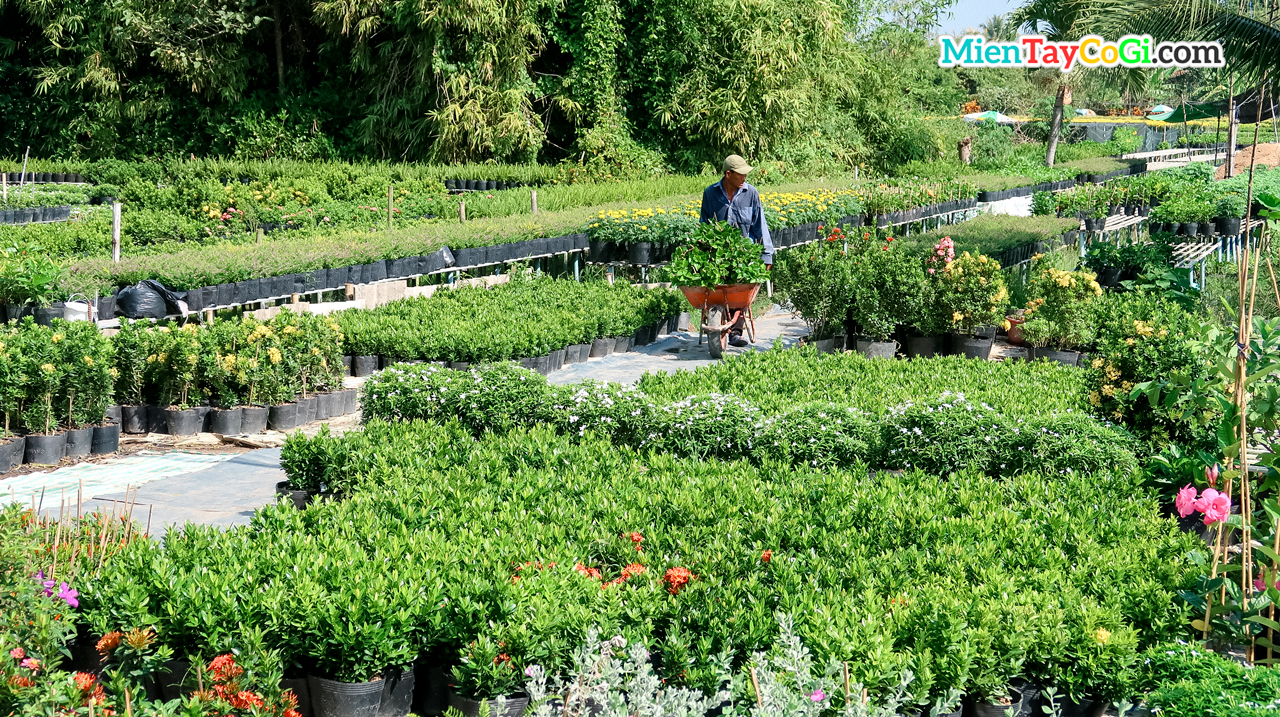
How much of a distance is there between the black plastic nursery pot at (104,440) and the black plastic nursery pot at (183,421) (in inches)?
16.4

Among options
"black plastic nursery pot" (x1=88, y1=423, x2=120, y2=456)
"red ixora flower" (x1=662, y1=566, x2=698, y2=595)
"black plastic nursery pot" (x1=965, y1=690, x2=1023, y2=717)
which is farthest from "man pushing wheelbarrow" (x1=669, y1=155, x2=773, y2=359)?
"black plastic nursery pot" (x1=965, y1=690, x2=1023, y2=717)

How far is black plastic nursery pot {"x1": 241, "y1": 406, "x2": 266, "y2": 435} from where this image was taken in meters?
7.23

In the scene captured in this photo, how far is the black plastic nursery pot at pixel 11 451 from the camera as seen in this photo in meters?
6.28

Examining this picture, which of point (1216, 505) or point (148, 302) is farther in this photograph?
point (148, 302)

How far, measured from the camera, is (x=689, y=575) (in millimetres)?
4031

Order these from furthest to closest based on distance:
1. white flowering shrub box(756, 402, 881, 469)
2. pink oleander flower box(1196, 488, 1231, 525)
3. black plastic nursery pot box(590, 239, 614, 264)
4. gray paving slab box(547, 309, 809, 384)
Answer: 1. black plastic nursery pot box(590, 239, 614, 264)
2. gray paving slab box(547, 309, 809, 384)
3. white flowering shrub box(756, 402, 881, 469)
4. pink oleander flower box(1196, 488, 1231, 525)

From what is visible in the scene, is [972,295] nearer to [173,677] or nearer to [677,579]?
[677,579]

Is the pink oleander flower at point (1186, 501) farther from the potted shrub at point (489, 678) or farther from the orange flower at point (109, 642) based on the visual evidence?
the orange flower at point (109, 642)

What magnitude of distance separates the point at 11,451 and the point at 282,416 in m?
1.62

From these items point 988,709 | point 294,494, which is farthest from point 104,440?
point 988,709

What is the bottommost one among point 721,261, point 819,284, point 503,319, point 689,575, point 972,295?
point 689,575

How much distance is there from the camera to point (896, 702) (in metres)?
3.15

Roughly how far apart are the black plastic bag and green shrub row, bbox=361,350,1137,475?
3.40 m

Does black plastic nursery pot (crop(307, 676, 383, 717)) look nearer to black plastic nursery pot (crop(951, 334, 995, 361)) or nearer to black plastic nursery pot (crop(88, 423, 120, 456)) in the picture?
black plastic nursery pot (crop(88, 423, 120, 456))
